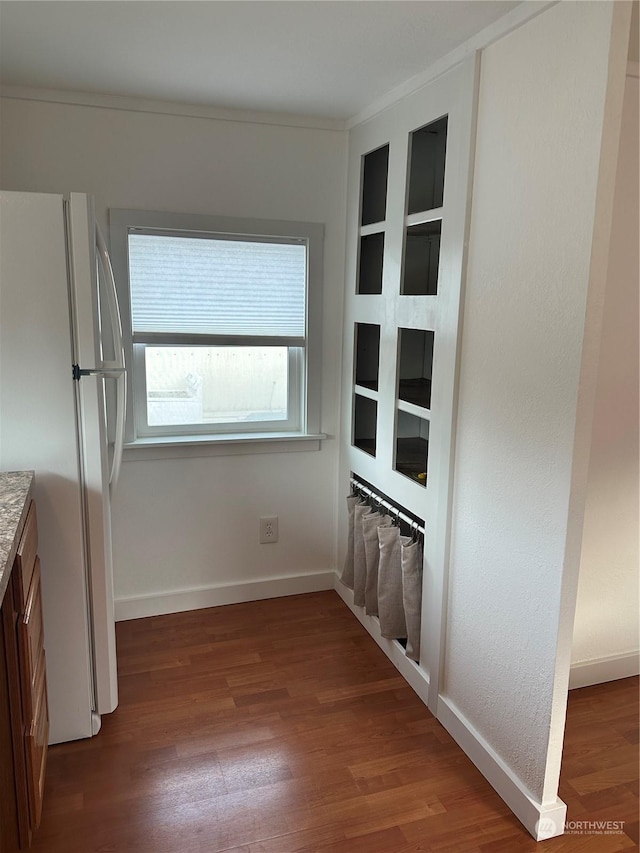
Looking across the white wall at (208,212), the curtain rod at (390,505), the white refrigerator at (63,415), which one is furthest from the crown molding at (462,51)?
the curtain rod at (390,505)

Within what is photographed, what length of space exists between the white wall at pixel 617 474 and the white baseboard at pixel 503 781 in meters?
0.60

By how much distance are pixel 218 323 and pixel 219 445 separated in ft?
1.79

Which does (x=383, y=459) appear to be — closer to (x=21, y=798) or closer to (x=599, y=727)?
(x=599, y=727)

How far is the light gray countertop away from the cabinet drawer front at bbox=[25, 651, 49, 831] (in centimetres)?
49

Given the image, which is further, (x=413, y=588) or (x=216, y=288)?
(x=216, y=288)

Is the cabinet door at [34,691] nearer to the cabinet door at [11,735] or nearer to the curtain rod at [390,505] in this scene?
the cabinet door at [11,735]

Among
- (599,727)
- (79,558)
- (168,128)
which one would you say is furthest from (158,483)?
(599,727)

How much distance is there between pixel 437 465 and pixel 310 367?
3.26 feet

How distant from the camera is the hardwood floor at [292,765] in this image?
5.80ft

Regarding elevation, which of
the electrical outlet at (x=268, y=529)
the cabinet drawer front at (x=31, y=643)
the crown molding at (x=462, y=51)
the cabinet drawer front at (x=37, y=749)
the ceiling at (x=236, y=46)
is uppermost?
the ceiling at (x=236, y=46)

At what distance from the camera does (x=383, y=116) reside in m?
Result: 2.53

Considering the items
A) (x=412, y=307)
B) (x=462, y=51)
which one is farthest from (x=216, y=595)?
(x=462, y=51)

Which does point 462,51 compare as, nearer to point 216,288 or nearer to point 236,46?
point 236,46

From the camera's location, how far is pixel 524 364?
69.6 inches
